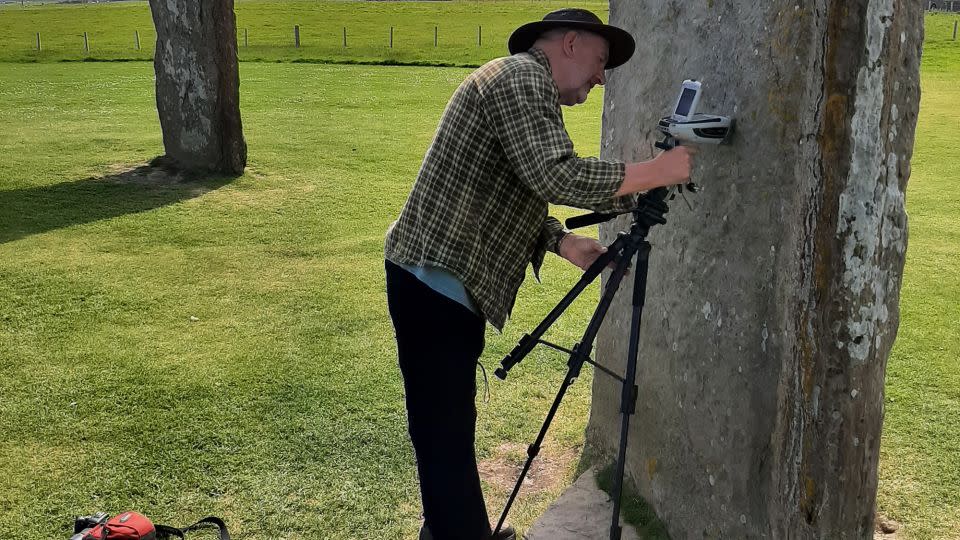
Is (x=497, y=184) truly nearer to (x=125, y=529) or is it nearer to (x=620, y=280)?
(x=620, y=280)

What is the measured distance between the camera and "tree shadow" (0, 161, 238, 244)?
27.8ft

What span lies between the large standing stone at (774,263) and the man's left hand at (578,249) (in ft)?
1.51

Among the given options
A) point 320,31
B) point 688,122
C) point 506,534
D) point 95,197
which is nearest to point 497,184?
point 688,122

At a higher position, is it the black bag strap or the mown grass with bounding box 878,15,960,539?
the mown grass with bounding box 878,15,960,539

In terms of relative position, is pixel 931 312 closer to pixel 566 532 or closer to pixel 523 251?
pixel 566 532

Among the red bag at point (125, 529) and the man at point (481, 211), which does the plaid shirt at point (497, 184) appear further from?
the red bag at point (125, 529)

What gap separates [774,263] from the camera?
114 inches

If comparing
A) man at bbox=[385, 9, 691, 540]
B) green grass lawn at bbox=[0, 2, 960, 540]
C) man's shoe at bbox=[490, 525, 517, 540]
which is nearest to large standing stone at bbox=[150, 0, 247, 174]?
green grass lawn at bbox=[0, 2, 960, 540]

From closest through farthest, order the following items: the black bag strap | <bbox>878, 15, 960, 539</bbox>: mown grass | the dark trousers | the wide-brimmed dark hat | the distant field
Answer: the wide-brimmed dark hat < the dark trousers < the black bag strap < <bbox>878, 15, 960, 539</bbox>: mown grass < the distant field

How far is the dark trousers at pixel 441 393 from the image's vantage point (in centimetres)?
294

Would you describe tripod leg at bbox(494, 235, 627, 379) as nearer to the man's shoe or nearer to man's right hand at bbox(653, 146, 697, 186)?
man's right hand at bbox(653, 146, 697, 186)

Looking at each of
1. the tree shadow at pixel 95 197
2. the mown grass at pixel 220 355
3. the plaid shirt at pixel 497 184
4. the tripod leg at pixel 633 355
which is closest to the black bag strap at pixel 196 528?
the mown grass at pixel 220 355

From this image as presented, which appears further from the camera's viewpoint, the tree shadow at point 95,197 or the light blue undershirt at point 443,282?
the tree shadow at point 95,197

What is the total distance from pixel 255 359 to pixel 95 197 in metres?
4.93
